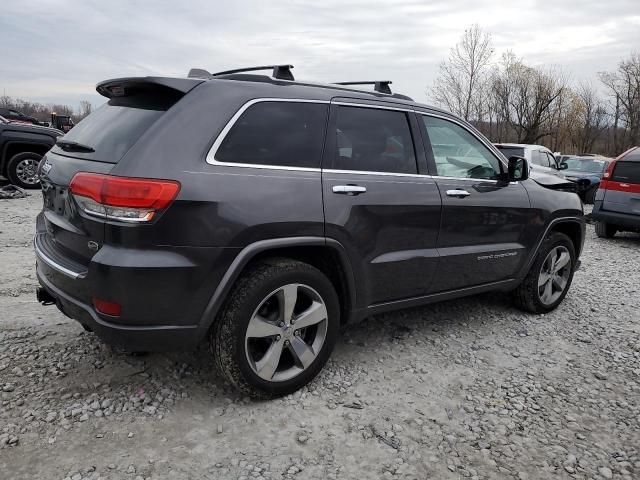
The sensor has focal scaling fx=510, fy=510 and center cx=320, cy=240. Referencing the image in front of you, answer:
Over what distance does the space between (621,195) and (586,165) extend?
744 centimetres

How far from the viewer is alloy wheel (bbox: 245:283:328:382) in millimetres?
2805

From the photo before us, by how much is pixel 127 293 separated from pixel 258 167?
36.0 inches

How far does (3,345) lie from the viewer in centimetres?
341

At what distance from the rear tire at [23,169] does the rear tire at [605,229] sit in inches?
424

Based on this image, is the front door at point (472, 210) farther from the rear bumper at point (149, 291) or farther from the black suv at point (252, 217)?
the rear bumper at point (149, 291)

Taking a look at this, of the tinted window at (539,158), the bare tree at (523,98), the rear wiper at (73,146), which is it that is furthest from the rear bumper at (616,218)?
the bare tree at (523,98)

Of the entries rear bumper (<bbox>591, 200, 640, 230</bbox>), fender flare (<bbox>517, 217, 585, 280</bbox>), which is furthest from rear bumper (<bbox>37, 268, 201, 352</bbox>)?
rear bumper (<bbox>591, 200, 640, 230</bbox>)

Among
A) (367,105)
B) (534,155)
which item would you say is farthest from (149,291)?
(534,155)

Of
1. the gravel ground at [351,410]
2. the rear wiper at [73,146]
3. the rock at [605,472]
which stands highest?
the rear wiper at [73,146]

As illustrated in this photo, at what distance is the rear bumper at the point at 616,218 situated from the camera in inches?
324

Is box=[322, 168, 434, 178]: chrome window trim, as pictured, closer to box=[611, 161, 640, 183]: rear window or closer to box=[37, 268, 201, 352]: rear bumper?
box=[37, 268, 201, 352]: rear bumper

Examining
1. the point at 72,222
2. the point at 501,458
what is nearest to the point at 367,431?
the point at 501,458

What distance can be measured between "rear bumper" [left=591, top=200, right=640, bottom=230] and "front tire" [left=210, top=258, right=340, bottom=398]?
718 cm

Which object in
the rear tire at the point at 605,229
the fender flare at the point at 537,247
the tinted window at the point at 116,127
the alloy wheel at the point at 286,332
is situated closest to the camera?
the tinted window at the point at 116,127
